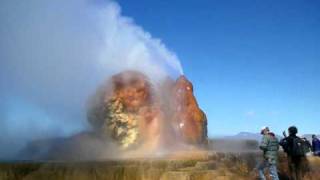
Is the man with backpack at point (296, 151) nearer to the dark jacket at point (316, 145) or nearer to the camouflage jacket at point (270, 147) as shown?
the camouflage jacket at point (270, 147)

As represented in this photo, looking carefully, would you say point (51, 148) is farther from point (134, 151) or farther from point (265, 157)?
point (265, 157)

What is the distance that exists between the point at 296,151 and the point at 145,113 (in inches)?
905

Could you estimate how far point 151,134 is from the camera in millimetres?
38094

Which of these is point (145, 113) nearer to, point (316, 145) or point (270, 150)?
point (316, 145)

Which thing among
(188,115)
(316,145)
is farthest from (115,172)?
(188,115)

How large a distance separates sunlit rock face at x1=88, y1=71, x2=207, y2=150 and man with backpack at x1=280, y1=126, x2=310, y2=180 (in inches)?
805

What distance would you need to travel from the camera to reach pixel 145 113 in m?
38.7

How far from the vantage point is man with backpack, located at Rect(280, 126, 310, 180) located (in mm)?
16672

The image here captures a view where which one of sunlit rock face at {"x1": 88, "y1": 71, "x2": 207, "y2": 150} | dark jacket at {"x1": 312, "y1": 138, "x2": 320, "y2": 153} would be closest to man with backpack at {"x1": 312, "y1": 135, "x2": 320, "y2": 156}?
dark jacket at {"x1": 312, "y1": 138, "x2": 320, "y2": 153}

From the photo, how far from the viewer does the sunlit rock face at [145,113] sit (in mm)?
37969

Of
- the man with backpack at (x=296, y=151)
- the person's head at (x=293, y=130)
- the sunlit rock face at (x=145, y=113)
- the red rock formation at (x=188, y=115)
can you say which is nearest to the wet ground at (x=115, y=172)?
the man with backpack at (x=296, y=151)

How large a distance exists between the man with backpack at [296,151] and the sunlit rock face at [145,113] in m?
20.4

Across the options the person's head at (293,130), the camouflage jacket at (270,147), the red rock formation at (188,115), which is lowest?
the camouflage jacket at (270,147)

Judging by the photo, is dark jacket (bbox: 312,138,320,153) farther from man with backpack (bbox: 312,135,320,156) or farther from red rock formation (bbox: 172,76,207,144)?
red rock formation (bbox: 172,76,207,144)
